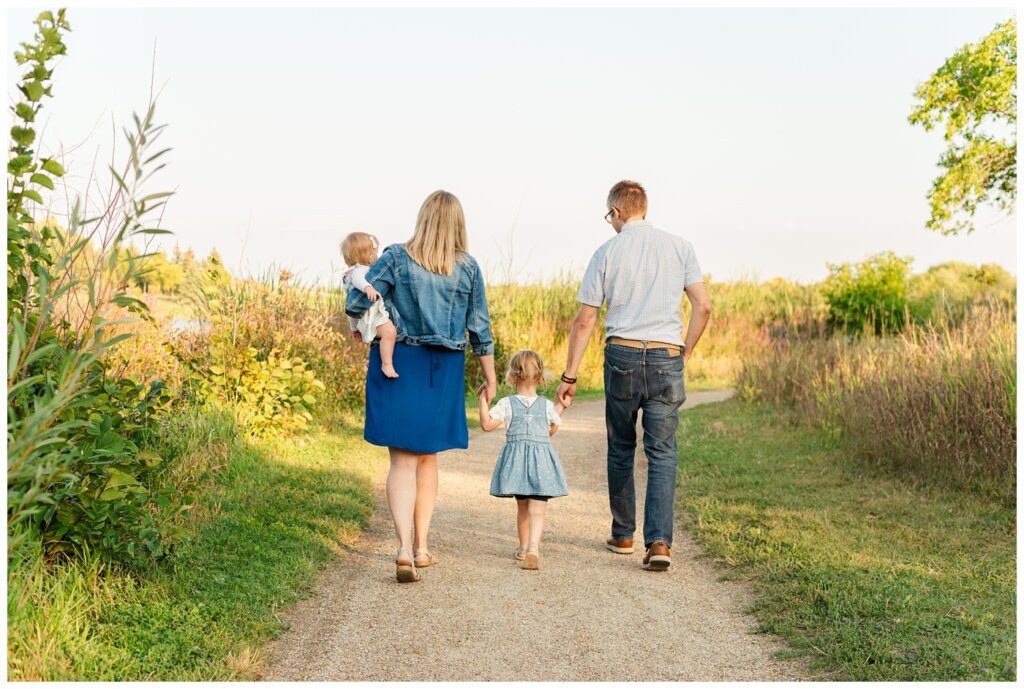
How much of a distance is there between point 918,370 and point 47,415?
311 inches

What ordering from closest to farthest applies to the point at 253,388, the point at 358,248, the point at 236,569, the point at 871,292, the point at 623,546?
the point at 236,569
the point at 623,546
the point at 358,248
the point at 253,388
the point at 871,292

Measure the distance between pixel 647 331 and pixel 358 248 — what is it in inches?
79.6

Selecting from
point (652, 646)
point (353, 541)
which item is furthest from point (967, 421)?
point (353, 541)

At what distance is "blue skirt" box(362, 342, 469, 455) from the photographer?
545 centimetres

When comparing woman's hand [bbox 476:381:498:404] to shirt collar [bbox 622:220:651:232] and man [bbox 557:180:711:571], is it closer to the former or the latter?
man [bbox 557:180:711:571]

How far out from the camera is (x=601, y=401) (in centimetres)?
1481

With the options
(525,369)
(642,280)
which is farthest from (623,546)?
(642,280)

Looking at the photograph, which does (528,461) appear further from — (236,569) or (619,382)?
(236,569)

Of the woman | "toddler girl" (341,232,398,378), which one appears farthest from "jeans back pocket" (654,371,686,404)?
"toddler girl" (341,232,398,378)

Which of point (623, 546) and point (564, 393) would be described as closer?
point (564, 393)

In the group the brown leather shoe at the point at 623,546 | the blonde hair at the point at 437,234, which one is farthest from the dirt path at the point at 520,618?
the blonde hair at the point at 437,234

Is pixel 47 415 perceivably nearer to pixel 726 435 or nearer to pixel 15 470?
pixel 15 470

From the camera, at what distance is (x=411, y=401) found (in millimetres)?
5469

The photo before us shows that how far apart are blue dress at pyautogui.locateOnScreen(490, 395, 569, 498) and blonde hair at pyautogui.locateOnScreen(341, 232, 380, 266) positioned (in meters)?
1.41
